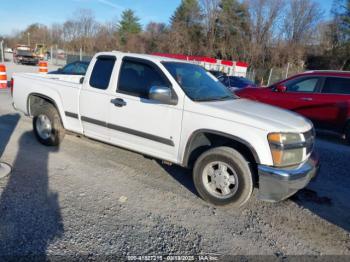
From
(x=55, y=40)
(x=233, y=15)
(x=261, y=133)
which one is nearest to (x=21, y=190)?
(x=261, y=133)

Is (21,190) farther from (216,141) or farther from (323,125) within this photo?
(323,125)

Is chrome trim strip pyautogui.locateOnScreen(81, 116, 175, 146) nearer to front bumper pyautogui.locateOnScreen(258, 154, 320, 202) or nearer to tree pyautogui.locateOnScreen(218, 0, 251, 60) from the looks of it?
front bumper pyautogui.locateOnScreen(258, 154, 320, 202)

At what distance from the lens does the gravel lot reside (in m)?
2.85

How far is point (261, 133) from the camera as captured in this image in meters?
3.27

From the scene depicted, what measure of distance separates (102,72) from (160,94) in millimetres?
1475

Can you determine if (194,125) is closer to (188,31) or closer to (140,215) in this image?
(140,215)

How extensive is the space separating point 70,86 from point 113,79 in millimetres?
990

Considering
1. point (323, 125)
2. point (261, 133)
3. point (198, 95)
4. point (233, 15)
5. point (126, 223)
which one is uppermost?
point (233, 15)

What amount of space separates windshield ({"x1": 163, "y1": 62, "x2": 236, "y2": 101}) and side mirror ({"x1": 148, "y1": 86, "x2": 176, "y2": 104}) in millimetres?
273

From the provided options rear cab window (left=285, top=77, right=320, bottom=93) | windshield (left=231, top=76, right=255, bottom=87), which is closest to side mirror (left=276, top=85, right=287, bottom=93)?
rear cab window (left=285, top=77, right=320, bottom=93)

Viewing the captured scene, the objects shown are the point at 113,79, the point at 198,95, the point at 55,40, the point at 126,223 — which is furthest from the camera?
the point at 55,40

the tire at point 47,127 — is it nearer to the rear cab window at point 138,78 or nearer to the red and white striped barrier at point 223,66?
the rear cab window at point 138,78

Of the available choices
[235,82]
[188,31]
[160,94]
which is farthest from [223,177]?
[188,31]

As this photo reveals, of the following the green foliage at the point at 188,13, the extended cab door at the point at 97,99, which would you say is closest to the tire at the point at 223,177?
the extended cab door at the point at 97,99
